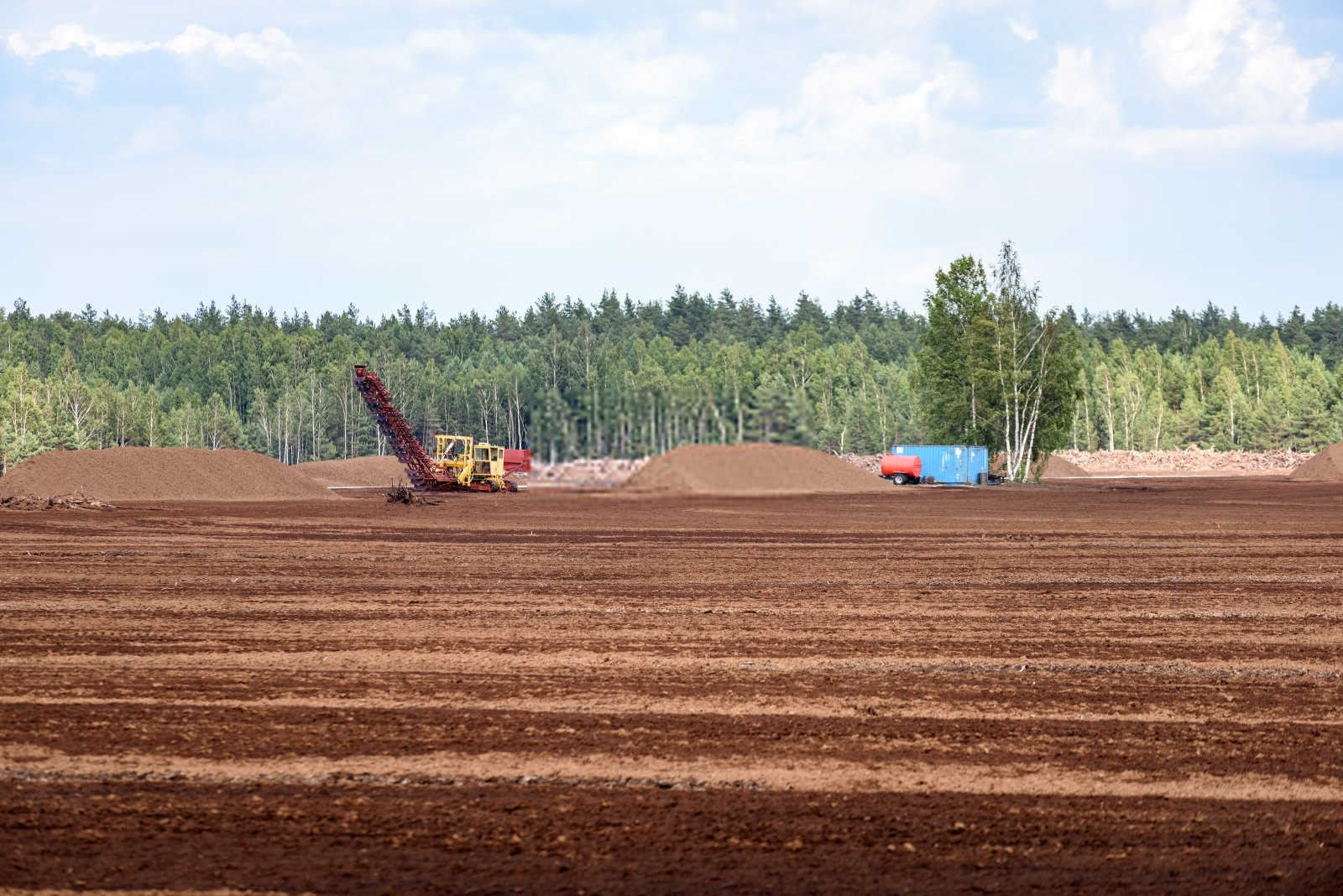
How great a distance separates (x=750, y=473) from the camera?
5419cm

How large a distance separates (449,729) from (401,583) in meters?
10.3

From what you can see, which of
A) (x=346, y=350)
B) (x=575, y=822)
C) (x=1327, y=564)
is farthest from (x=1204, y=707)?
(x=346, y=350)

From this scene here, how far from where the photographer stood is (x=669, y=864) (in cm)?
639

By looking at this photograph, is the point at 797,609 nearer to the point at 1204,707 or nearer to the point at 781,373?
the point at 1204,707

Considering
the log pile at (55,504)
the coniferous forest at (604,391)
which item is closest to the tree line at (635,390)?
the coniferous forest at (604,391)

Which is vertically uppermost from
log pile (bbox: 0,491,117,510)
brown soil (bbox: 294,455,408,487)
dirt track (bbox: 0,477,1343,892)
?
brown soil (bbox: 294,455,408,487)

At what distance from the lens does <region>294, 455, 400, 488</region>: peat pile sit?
8369cm

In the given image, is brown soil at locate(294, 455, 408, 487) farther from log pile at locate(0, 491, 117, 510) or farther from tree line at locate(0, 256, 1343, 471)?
log pile at locate(0, 491, 117, 510)

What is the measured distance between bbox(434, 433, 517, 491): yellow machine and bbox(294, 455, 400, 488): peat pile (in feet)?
78.8

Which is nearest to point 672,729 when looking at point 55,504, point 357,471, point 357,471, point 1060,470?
point 55,504

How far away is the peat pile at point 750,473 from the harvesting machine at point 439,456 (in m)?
9.72

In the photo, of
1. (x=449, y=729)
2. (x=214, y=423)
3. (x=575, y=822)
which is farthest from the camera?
(x=214, y=423)

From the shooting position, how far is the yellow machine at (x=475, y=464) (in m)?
58.3

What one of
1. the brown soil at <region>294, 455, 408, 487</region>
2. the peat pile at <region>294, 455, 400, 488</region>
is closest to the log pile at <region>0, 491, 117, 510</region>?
the brown soil at <region>294, 455, 408, 487</region>
